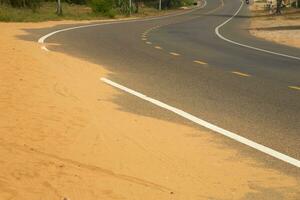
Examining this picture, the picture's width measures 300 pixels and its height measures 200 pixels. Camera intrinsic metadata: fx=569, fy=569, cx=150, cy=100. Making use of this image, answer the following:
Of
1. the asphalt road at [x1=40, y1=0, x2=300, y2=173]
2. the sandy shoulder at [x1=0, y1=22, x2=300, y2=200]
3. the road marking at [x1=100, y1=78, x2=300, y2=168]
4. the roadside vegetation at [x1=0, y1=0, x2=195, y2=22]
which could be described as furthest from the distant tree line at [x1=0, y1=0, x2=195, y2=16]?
the sandy shoulder at [x1=0, y1=22, x2=300, y2=200]

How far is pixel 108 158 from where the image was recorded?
6227 millimetres

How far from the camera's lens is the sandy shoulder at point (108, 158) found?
5.29 metres

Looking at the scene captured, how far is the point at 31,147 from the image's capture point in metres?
6.24

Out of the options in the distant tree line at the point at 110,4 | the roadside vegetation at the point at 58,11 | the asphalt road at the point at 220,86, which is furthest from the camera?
the distant tree line at the point at 110,4

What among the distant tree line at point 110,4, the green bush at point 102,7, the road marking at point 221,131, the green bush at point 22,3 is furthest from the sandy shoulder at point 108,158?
the green bush at point 22,3

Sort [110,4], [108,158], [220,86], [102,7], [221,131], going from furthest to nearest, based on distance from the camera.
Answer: [110,4]
[102,7]
[220,86]
[221,131]
[108,158]

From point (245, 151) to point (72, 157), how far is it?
218 cm

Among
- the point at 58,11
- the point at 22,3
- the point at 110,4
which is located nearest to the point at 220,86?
the point at 58,11

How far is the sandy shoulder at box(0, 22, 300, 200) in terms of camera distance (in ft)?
17.4

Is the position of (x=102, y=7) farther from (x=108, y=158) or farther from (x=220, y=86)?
(x=108, y=158)

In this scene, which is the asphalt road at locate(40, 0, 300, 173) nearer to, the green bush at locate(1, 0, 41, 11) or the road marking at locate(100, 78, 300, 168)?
the road marking at locate(100, 78, 300, 168)

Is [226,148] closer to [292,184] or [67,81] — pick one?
[292,184]

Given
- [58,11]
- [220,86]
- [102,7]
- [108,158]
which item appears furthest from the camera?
[102,7]

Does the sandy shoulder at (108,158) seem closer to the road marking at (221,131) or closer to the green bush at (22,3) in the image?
the road marking at (221,131)
